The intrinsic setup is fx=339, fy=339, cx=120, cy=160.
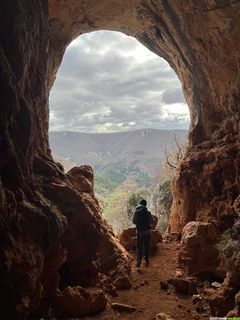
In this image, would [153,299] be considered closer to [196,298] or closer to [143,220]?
[196,298]

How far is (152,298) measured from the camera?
1060 centimetres

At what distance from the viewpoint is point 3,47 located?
8.61 m

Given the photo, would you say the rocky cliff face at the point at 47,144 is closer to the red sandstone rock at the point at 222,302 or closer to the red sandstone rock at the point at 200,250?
the red sandstone rock at the point at 200,250

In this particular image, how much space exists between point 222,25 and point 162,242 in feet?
34.1

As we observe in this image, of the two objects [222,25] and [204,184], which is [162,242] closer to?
[204,184]

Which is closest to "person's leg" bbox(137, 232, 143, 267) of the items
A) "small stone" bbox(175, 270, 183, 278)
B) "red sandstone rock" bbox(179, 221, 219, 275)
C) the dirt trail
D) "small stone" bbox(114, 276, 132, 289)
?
the dirt trail

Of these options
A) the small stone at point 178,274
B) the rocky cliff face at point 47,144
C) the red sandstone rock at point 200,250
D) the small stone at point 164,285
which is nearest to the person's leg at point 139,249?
the rocky cliff face at point 47,144

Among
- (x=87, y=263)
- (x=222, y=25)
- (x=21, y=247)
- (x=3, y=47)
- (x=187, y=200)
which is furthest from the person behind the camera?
(x=187, y=200)

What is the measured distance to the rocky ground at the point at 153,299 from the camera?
9203mm

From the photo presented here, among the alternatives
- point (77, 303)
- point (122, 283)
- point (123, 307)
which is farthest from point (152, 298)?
point (77, 303)

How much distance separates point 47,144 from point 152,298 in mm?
7136

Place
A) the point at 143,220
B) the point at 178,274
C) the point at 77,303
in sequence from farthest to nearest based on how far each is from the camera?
the point at 143,220, the point at 178,274, the point at 77,303

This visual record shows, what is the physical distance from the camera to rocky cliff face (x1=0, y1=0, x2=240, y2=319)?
7840mm

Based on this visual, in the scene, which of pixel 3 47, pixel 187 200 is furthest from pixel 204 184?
pixel 3 47
